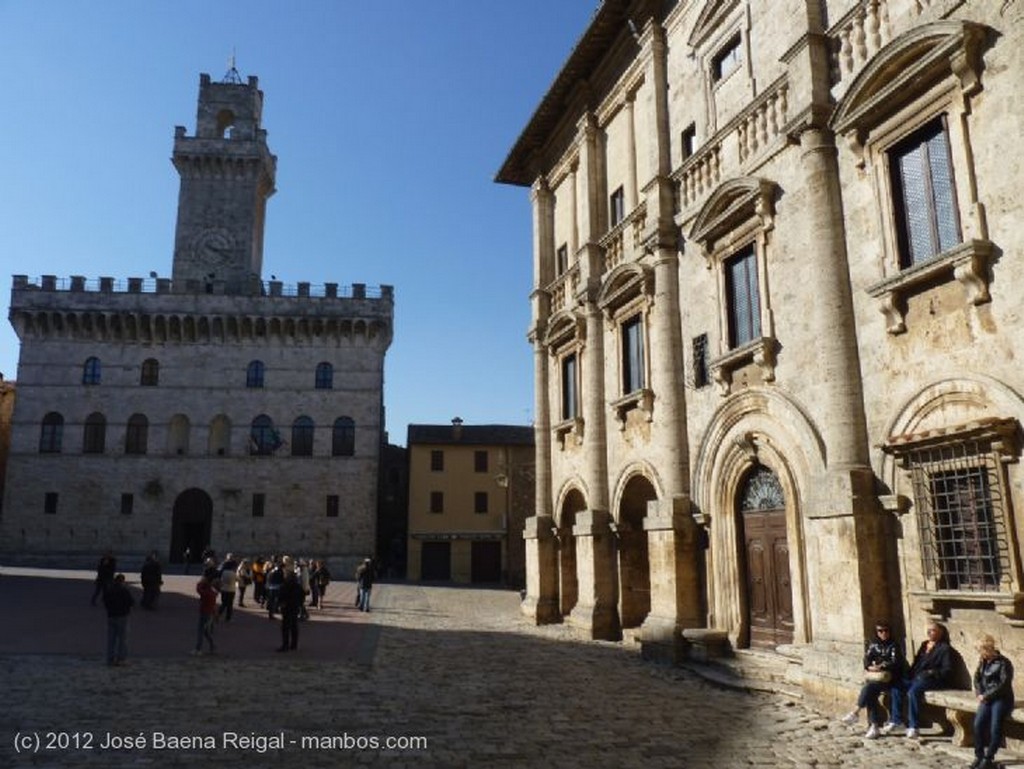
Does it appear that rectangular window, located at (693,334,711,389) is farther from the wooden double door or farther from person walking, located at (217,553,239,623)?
person walking, located at (217,553,239,623)

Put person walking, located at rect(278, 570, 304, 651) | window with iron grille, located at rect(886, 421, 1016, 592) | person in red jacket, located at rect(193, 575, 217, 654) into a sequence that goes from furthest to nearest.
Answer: person walking, located at rect(278, 570, 304, 651) → person in red jacket, located at rect(193, 575, 217, 654) → window with iron grille, located at rect(886, 421, 1016, 592)

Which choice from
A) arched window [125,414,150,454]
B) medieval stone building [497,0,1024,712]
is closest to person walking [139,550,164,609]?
medieval stone building [497,0,1024,712]

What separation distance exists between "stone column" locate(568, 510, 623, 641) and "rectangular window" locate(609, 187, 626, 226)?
303 inches

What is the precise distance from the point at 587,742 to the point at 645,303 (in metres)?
10.5

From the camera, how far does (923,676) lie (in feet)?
30.2

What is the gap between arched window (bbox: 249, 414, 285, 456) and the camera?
45.7m

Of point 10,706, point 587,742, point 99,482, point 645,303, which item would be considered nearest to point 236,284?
point 99,482

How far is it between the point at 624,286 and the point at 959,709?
11672mm

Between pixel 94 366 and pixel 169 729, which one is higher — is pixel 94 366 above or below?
above

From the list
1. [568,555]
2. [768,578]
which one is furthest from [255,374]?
[768,578]

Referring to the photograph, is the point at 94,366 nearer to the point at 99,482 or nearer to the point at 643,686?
the point at 99,482

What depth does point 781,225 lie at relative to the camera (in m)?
13.0

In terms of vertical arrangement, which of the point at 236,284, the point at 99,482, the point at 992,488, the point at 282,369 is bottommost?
the point at 992,488

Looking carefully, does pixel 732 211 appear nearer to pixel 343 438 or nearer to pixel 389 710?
pixel 389 710
